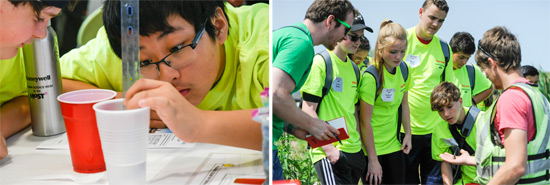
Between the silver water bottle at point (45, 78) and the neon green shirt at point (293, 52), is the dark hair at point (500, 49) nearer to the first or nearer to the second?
the neon green shirt at point (293, 52)

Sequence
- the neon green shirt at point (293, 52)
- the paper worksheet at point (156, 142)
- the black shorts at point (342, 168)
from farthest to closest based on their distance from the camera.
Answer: the black shorts at point (342, 168) → the neon green shirt at point (293, 52) → the paper worksheet at point (156, 142)

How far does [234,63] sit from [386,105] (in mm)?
751

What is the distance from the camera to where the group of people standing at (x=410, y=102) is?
200 centimetres

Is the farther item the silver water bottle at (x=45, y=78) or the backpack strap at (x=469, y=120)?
the backpack strap at (x=469, y=120)

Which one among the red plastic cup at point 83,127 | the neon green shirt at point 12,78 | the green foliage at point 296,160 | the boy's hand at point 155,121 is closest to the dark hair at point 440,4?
the green foliage at point 296,160

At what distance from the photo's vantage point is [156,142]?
1758mm

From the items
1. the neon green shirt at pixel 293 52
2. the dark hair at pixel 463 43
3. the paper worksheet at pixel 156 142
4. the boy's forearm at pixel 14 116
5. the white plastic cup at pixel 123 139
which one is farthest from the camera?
the dark hair at pixel 463 43

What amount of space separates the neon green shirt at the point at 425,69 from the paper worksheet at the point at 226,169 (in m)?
0.80

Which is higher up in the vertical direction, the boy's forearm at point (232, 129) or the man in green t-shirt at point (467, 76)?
the man in green t-shirt at point (467, 76)

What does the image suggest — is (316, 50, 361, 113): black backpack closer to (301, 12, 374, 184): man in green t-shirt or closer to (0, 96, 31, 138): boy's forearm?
(301, 12, 374, 184): man in green t-shirt

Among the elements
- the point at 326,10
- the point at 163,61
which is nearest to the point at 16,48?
the point at 163,61

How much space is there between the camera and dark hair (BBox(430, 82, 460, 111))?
207 cm

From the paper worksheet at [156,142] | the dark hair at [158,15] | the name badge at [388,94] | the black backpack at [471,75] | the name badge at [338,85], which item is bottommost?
the paper worksheet at [156,142]

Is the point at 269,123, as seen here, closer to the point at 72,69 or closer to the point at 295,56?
the point at 295,56
